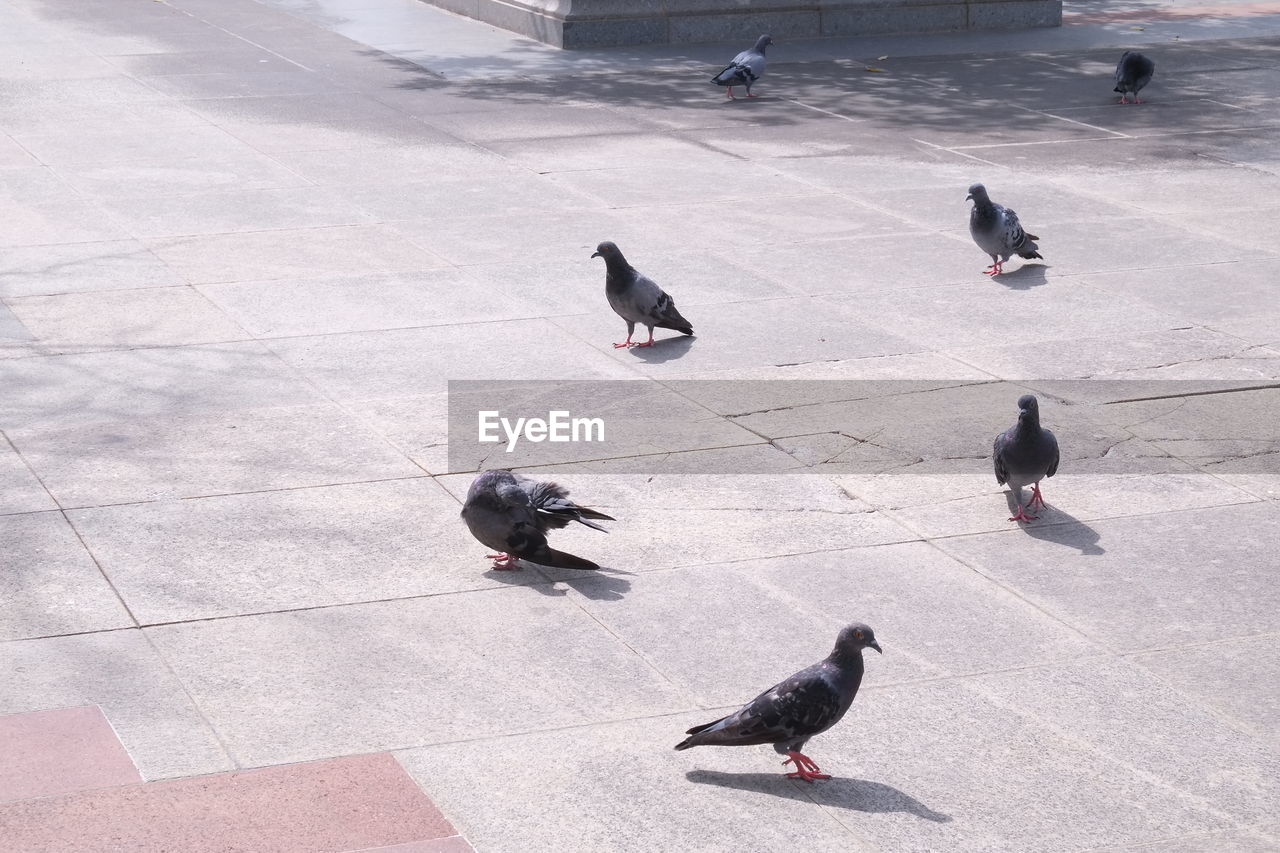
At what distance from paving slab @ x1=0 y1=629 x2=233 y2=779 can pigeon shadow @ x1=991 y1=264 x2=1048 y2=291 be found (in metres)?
8.08

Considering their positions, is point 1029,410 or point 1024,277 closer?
point 1029,410

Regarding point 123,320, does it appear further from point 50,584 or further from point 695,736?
point 695,736

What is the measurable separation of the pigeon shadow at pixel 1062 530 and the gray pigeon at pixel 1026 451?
0.23 meters

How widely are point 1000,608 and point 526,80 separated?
15.3 meters

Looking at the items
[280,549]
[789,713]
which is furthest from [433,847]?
[280,549]

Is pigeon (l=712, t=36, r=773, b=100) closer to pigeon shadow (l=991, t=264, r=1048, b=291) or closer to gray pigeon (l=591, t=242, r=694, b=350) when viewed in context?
pigeon shadow (l=991, t=264, r=1048, b=291)

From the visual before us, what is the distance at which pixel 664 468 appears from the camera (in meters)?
9.68

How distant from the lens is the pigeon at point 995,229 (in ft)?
43.7

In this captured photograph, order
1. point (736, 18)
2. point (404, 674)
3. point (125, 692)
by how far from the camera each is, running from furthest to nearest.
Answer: point (736, 18) < point (404, 674) < point (125, 692)

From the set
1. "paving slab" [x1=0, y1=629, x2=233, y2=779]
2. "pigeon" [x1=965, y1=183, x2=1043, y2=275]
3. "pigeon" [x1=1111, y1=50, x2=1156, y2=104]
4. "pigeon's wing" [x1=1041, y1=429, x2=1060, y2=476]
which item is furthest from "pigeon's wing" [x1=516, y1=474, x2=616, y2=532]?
"pigeon" [x1=1111, y1=50, x2=1156, y2=104]

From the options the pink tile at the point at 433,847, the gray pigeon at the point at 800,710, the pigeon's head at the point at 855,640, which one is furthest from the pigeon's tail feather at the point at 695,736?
the pink tile at the point at 433,847

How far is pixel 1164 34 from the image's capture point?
26.0 meters

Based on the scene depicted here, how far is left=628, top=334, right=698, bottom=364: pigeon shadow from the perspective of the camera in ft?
38.4

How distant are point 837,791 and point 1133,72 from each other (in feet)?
51.3
